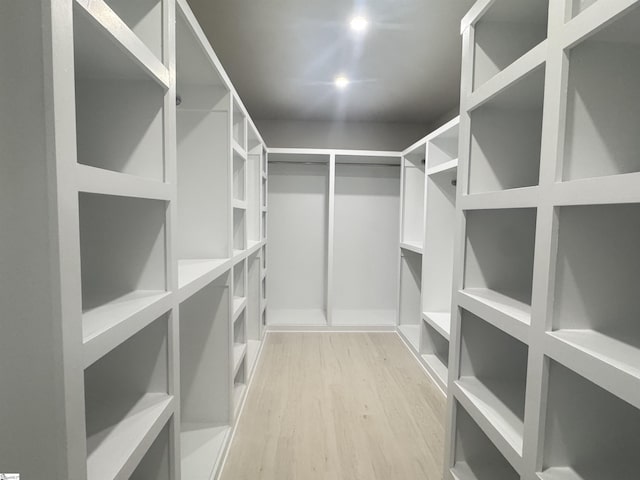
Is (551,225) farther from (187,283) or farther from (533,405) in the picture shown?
(187,283)

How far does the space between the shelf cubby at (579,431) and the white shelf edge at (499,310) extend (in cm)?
14

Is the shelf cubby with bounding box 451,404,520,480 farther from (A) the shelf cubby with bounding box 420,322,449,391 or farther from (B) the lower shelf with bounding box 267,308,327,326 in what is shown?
(B) the lower shelf with bounding box 267,308,327,326

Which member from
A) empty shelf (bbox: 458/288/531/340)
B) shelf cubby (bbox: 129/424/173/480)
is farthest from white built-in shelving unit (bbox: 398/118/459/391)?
shelf cubby (bbox: 129/424/173/480)

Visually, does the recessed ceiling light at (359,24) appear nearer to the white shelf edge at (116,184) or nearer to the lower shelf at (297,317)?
the white shelf edge at (116,184)

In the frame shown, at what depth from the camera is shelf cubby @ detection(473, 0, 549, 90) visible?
4.22 feet

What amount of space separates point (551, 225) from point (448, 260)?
2.00 meters

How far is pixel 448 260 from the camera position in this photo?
9.23 feet

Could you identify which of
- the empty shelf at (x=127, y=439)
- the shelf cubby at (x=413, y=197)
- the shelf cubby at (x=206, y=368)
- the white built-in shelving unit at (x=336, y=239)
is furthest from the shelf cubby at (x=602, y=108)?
the white built-in shelving unit at (x=336, y=239)

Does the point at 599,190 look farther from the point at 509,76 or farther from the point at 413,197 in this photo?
the point at 413,197

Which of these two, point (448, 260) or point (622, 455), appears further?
point (448, 260)

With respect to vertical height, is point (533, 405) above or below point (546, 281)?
below

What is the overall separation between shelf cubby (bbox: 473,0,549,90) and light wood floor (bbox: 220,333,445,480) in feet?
6.04

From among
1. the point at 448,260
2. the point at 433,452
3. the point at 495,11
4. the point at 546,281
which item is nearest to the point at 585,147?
the point at 546,281

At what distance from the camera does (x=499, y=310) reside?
3.71 feet
